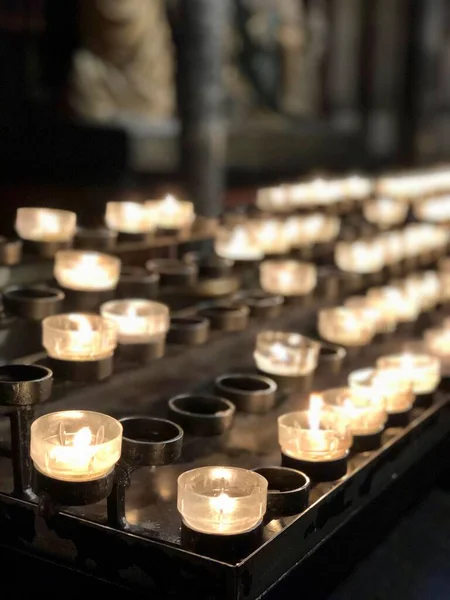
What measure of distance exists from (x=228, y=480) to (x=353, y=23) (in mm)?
5860

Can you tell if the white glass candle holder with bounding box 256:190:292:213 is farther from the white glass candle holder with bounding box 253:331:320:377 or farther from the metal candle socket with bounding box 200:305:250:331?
the white glass candle holder with bounding box 253:331:320:377

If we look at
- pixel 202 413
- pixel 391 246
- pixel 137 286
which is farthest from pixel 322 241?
pixel 202 413

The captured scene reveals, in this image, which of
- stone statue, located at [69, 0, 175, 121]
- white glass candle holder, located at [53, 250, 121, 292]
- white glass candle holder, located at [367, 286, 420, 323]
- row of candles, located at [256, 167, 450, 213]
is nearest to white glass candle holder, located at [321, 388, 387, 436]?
white glass candle holder, located at [53, 250, 121, 292]

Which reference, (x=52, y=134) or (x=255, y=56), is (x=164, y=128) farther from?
(x=255, y=56)

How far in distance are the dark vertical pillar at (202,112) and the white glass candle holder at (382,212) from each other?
32.9 inches

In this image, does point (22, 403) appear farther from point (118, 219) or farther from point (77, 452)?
point (118, 219)

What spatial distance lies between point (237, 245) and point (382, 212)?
4.27 feet

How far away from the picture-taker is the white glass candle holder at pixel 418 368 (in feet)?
7.59

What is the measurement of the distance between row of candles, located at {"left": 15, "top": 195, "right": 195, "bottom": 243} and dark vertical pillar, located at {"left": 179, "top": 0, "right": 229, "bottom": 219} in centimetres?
54

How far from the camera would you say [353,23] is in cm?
671

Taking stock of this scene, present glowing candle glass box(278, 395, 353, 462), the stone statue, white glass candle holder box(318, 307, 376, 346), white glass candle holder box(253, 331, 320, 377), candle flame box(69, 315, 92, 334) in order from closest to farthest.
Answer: glowing candle glass box(278, 395, 353, 462) → candle flame box(69, 315, 92, 334) → white glass candle holder box(253, 331, 320, 377) → white glass candle holder box(318, 307, 376, 346) → the stone statue

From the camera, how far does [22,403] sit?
1.54 m

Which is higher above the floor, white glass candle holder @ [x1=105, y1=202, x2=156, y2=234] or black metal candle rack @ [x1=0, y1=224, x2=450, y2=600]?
white glass candle holder @ [x1=105, y1=202, x2=156, y2=234]

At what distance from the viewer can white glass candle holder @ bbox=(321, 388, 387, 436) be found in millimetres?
1927
